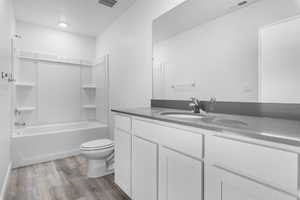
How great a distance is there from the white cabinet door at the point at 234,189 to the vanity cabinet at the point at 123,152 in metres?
0.86

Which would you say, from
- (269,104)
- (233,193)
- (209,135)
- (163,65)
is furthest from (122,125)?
(269,104)

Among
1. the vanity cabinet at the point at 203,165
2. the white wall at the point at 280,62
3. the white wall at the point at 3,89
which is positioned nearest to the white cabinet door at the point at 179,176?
the vanity cabinet at the point at 203,165

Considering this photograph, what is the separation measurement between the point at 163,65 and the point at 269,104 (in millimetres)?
1156

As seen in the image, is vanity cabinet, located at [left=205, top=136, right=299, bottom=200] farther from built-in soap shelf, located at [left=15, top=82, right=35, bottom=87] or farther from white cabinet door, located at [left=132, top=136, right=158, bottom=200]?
built-in soap shelf, located at [left=15, top=82, right=35, bottom=87]

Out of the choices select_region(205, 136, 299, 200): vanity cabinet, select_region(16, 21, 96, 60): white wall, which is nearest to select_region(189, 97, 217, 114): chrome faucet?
select_region(205, 136, 299, 200): vanity cabinet

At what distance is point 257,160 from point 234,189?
0.19m

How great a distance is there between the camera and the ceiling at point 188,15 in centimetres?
137

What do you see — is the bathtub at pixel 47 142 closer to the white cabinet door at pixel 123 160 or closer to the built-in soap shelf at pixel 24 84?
the built-in soap shelf at pixel 24 84

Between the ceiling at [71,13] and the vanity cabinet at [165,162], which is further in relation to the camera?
the ceiling at [71,13]

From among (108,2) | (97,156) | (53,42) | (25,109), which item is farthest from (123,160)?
(53,42)

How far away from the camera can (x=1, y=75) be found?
57.8 inches

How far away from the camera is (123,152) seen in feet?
5.37

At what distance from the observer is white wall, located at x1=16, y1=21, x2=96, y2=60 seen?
298cm

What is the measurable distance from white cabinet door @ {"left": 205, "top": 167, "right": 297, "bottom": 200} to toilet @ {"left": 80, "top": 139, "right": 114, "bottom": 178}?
151 centimetres
